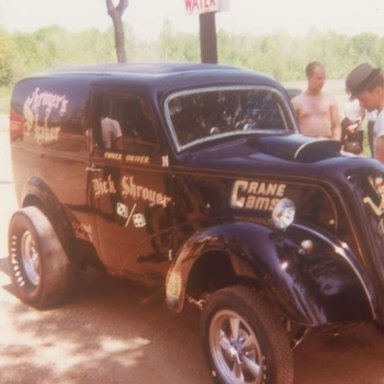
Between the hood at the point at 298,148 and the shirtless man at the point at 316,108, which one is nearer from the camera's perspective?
the hood at the point at 298,148

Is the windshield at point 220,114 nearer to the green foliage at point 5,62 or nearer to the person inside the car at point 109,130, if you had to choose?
the person inside the car at point 109,130

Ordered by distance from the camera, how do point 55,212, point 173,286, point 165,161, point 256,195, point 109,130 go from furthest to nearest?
point 55,212, point 109,130, point 165,161, point 173,286, point 256,195

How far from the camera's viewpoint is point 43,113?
5.52 meters

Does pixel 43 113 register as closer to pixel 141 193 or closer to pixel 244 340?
pixel 141 193

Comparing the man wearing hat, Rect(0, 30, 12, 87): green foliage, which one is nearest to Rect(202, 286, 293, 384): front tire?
the man wearing hat

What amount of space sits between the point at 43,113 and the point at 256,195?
7.92ft

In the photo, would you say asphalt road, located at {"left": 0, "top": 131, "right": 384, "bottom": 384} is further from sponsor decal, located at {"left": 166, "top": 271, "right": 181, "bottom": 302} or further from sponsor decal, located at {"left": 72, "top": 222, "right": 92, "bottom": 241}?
sponsor decal, located at {"left": 72, "top": 222, "right": 92, "bottom": 241}

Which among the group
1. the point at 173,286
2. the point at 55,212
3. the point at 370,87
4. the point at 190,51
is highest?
the point at 370,87

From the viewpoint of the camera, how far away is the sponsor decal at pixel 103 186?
4.75 metres

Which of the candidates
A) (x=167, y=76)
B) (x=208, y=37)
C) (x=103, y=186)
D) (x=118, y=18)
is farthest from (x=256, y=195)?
(x=118, y=18)

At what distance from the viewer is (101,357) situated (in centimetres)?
449

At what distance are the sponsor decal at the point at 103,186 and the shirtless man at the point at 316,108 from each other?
2.62 m

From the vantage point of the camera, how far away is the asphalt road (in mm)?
4168

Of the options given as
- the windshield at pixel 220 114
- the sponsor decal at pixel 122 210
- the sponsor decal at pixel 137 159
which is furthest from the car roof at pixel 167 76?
the sponsor decal at pixel 122 210
